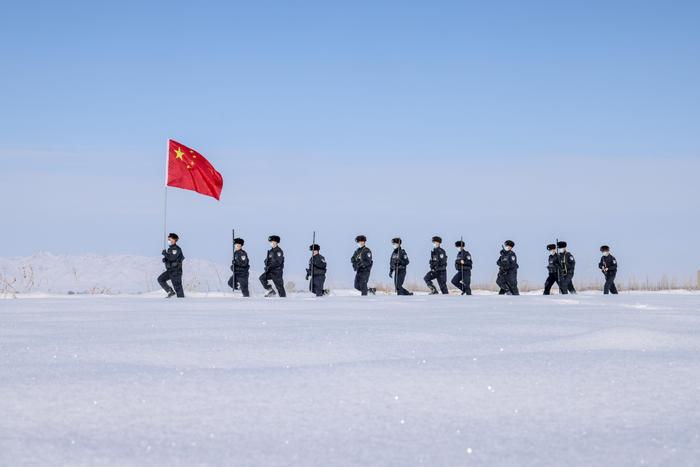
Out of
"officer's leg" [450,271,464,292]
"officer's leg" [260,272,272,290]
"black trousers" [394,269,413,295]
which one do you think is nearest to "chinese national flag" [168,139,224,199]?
"officer's leg" [260,272,272,290]

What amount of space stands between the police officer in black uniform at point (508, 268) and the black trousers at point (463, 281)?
1.11m

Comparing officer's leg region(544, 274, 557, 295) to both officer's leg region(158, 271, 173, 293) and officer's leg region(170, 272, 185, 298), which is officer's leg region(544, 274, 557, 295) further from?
officer's leg region(158, 271, 173, 293)

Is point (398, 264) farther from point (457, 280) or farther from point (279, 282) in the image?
point (279, 282)

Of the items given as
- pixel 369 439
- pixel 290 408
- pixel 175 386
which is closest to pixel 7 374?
pixel 175 386

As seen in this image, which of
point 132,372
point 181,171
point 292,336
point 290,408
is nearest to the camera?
point 290,408

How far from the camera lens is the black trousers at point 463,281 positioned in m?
26.5

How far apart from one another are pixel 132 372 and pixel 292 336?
1904mm

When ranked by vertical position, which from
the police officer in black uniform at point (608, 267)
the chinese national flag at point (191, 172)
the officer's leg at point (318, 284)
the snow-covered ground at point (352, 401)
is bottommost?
the snow-covered ground at point (352, 401)

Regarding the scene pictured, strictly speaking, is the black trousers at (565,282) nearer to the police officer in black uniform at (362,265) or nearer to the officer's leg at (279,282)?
the police officer in black uniform at (362,265)

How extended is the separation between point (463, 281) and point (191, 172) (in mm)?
8629

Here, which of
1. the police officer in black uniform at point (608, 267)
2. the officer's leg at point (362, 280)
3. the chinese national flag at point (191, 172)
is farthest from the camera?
the police officer in black uniform at point (608, 267)

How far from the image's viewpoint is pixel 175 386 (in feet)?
12.7

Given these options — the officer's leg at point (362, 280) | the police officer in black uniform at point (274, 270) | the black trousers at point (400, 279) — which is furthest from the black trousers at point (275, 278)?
the black trousers at point (400, 279)

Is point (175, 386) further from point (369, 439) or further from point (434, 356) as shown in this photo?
point (434, 356)
